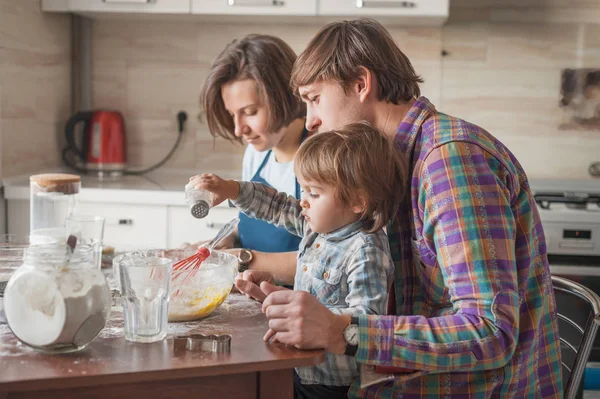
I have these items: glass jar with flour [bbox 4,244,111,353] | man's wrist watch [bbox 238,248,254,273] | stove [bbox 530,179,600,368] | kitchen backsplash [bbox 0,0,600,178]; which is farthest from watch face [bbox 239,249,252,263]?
kitchen backsplash [bbox 0,0,600,178]

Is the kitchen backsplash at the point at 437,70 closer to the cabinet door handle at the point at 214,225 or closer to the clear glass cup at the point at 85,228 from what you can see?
the cabinet door handle at the point at 214,225

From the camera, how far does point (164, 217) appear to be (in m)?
3.04

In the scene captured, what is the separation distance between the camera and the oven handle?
2822mm

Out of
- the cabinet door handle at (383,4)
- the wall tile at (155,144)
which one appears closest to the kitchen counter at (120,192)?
the wall tile at (155,144)

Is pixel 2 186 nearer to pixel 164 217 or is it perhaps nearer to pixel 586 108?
pixel 164 217

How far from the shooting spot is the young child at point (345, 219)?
134 cm

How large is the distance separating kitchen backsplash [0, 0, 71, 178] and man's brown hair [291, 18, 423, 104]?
1.91 meters

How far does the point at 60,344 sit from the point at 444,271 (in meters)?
0.59

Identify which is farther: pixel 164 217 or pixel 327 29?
pixel 164 217

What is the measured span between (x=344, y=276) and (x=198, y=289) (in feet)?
0.83

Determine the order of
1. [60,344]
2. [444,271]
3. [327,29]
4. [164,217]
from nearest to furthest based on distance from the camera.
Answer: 1. [60,344]
2. [444,271]
3. [327,29]
4. [164,217]

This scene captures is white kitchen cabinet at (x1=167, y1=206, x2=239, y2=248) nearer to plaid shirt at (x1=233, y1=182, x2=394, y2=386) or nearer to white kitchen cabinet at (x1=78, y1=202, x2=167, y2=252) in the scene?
white kitchen cabinet at (x1=78, y1=202, x2=167, y2=252)

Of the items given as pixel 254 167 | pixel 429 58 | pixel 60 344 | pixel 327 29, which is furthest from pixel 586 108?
pixel 60 344

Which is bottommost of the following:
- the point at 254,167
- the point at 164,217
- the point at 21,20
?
→ the point at 164,217
